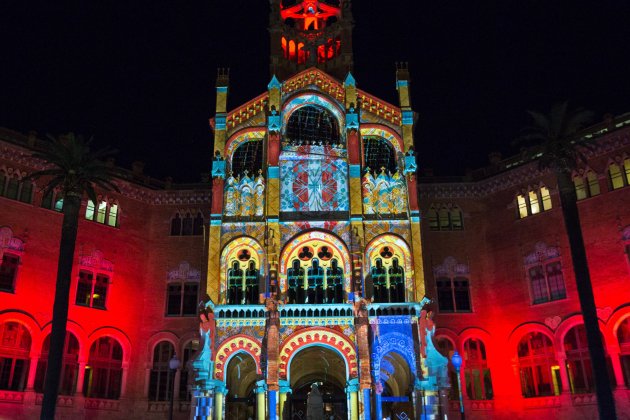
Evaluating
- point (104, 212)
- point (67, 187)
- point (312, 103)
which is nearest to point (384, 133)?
point (312, 103)

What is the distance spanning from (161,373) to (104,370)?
352 centimetres

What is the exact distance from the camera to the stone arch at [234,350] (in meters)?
34.3

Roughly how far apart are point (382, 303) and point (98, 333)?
17.1 meters

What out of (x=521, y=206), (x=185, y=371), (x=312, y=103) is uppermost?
(x=312, y=103)

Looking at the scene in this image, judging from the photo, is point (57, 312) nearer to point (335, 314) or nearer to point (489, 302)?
point (335, 314)

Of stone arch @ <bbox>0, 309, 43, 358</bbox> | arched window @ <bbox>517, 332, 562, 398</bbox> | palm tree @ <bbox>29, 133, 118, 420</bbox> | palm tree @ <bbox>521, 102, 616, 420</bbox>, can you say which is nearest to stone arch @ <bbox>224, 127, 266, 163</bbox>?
palm tree @ <bbox>29, 133, 118, 420</bbox>

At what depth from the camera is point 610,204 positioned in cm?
3525

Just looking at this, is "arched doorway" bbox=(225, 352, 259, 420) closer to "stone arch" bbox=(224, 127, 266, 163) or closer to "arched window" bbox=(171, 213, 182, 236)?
"arched window" bbox=(171, 213, 182, 236)

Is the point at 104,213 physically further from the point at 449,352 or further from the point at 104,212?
the point at 449,352

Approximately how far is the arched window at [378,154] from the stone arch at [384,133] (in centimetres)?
21

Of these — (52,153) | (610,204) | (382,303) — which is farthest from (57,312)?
(610,204)

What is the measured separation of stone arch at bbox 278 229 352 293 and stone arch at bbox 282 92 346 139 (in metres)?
7.37

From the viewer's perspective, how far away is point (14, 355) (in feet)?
109

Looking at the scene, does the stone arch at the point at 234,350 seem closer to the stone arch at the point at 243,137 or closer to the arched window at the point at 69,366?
the arched window at the point at 69,366
